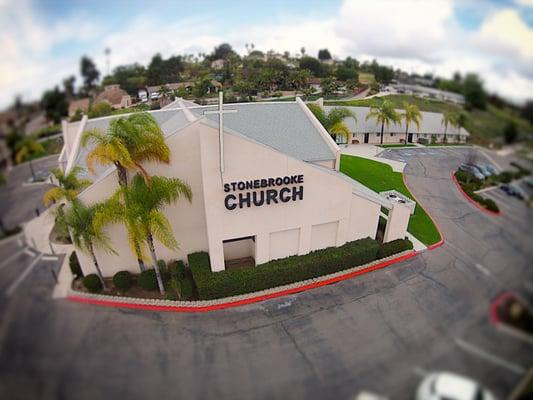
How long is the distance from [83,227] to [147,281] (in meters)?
3.16

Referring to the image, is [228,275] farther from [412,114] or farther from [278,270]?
[412,114]

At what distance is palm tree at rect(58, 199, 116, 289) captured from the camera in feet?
32.2

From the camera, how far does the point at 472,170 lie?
5.60 meters

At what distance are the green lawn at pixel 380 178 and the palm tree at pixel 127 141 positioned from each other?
38.1 ft

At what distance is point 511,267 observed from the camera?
445cm

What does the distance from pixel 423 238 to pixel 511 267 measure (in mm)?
10629

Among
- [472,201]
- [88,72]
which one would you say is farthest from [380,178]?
[88,72]

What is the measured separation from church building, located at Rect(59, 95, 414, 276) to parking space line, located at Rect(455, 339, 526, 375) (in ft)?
24.8

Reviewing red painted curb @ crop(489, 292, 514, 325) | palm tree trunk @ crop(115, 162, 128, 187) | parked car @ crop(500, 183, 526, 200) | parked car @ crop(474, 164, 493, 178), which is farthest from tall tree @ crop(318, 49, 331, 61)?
red painted curb @ crop(489, 292, 514, 325)

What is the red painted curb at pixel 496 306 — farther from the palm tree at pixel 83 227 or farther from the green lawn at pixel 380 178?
the palm tree at pixel 83 227

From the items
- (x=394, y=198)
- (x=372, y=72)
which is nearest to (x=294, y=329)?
(x=394, y=198)

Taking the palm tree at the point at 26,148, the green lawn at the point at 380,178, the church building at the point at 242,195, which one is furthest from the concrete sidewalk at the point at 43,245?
the green lawn at the point at 380,178

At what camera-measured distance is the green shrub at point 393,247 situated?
13.9 meters

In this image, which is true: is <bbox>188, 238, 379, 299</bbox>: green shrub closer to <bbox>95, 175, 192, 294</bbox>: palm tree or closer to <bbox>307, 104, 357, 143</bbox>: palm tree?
<bbox>95, 175, 192, 294</bbox>: palm tree
